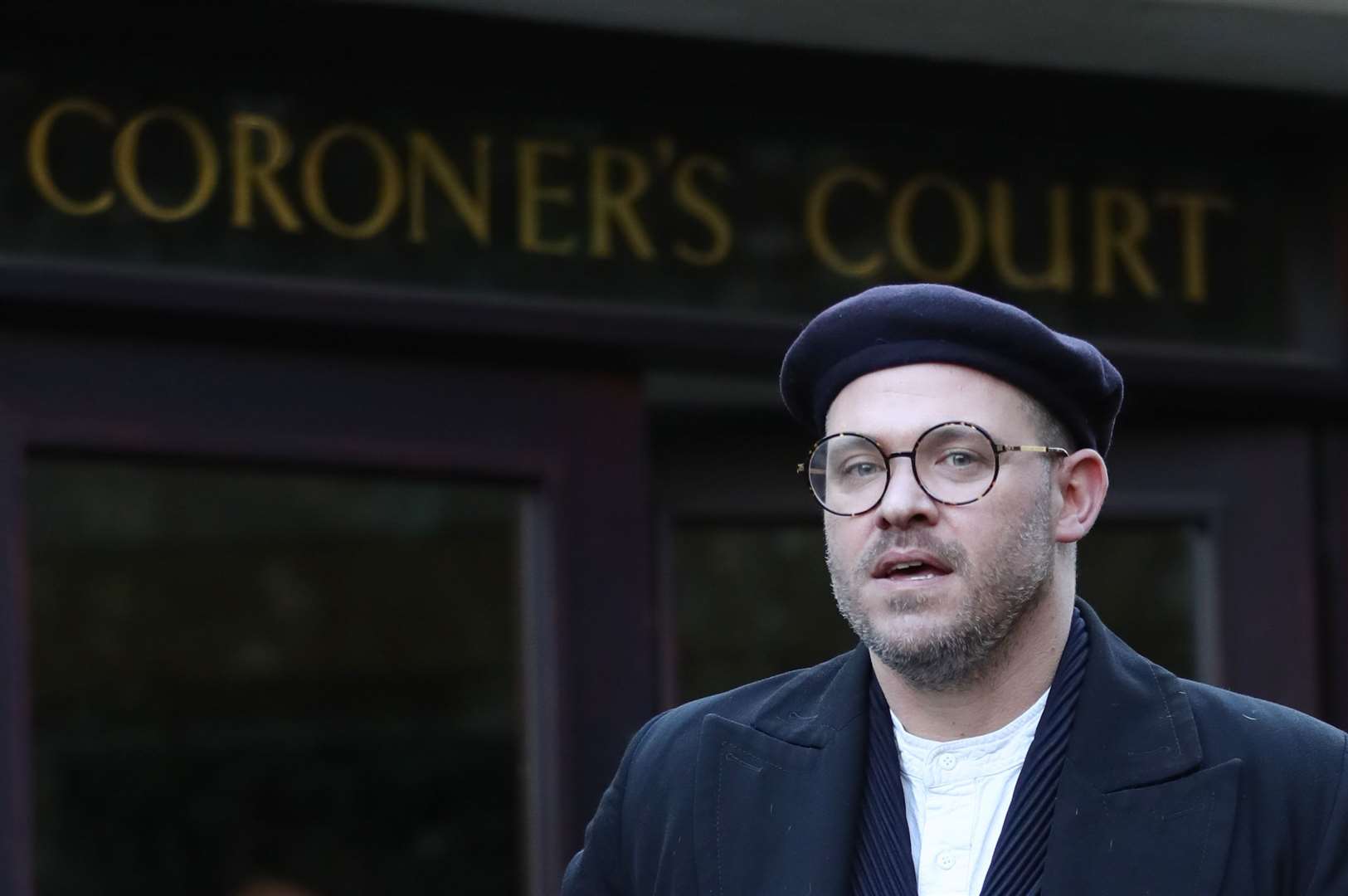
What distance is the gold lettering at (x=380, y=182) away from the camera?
395 cm

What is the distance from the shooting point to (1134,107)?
454cm

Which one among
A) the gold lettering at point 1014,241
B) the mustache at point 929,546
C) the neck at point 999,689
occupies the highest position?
the gold lettering at point 1014,241

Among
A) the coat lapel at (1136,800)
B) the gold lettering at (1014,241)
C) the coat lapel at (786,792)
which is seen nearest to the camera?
the coat lapel at (1136,800)

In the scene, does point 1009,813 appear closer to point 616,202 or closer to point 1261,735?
point 1261,735

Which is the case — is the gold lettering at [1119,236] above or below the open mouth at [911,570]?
above

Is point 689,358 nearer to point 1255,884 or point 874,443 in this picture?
point 874,443

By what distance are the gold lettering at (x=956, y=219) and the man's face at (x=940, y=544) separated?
6.09 feet

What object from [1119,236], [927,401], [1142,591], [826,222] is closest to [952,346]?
[927,401]

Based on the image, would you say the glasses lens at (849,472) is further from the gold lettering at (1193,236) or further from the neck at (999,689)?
the gold lettering at (1193,236)

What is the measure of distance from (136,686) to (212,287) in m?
5.43

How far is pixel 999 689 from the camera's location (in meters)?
2.57

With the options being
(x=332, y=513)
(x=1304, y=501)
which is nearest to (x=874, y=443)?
(x=1304, y=501)

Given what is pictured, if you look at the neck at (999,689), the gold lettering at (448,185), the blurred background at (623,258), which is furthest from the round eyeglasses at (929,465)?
the gold lettering at (448,185)

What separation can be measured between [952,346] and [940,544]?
0.71ft
